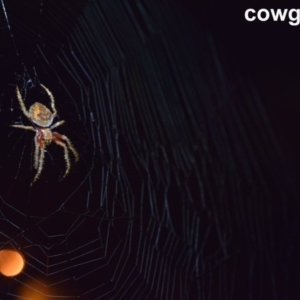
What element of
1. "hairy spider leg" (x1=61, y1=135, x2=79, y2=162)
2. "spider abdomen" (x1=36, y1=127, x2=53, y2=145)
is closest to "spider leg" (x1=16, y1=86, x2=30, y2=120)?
"spider abdomen" (x1=36, y1=127, x2=53, y2=145)

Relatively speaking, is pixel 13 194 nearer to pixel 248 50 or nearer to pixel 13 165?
pixel 13 165

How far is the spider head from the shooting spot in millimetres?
2630

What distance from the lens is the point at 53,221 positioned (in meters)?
3.26

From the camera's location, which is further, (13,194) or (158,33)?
(13,194)

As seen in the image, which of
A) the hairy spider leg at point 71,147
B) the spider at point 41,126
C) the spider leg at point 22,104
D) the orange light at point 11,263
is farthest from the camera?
the orange light at point 11,263

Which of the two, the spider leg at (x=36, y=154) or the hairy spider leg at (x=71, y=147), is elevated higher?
the hairy spider leg at (x=71, y=147)

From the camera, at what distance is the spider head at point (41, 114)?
104 inches

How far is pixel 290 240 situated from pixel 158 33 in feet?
2.11

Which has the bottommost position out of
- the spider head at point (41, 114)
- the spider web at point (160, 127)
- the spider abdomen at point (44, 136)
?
the spider web at point (160, 127)

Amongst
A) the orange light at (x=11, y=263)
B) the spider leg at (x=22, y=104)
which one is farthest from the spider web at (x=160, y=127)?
the orange light at (x=11, y=263)

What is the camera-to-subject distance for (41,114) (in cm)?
265

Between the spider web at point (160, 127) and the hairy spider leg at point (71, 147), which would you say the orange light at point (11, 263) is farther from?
the hairy spider leg at point (71, 147)

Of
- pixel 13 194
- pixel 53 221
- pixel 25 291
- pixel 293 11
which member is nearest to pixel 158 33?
pixel 293 11

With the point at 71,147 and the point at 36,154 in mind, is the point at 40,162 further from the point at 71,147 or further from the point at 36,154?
the point at 71,147
